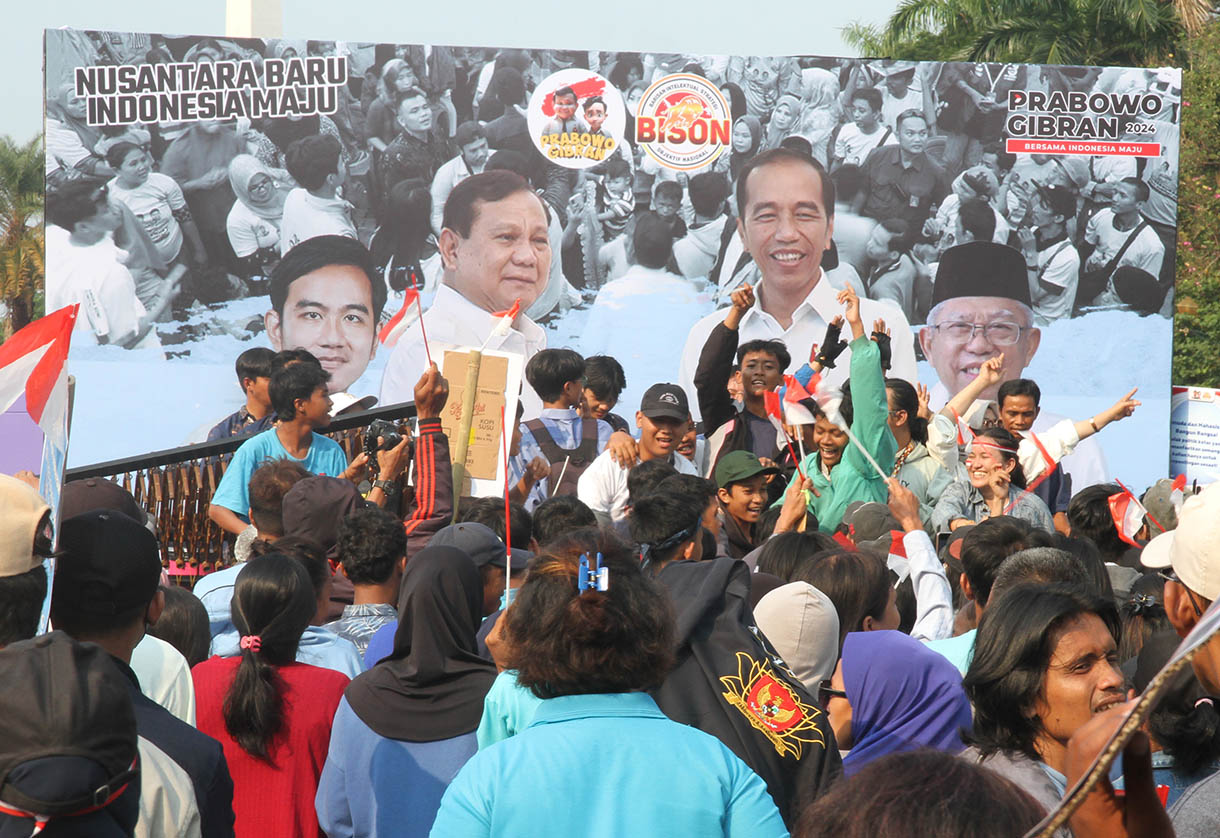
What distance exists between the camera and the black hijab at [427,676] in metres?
3.41

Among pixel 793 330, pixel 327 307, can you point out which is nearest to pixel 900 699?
pixel 327 307

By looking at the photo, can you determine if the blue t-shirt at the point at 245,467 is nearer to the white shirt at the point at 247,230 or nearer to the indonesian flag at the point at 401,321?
the indonesian flag at the point at 401,321

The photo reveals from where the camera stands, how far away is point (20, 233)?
3872 centimetres

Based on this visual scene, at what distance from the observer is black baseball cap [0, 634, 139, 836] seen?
2.00 m

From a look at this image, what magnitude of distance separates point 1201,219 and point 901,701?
2257 cm

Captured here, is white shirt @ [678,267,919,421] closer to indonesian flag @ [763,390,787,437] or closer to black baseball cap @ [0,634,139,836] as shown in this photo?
indonesian flag @ [763,390,787,437]

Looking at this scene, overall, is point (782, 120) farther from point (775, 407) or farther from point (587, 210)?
point (775, 407)

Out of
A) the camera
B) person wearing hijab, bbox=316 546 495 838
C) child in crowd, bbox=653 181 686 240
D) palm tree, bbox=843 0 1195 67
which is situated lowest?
person wearing hijab, bbox=316 546 495 838

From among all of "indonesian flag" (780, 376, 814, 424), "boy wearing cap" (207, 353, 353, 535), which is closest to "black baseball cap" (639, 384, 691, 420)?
"indonesian flag" (780, 376, 814, 424)

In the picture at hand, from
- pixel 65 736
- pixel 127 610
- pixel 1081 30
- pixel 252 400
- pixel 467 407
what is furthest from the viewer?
pixel 1081 30

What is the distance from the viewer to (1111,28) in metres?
29.7

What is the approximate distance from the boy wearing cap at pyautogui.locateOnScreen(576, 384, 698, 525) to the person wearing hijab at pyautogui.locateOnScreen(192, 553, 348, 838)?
3428 millimetres

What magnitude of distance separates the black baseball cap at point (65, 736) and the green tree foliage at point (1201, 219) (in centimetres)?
2396

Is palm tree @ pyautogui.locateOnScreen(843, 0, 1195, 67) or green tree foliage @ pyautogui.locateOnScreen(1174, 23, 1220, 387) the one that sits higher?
palm tree @ pyautogui.locateOnScreen(843, 0, 1195, 67)
